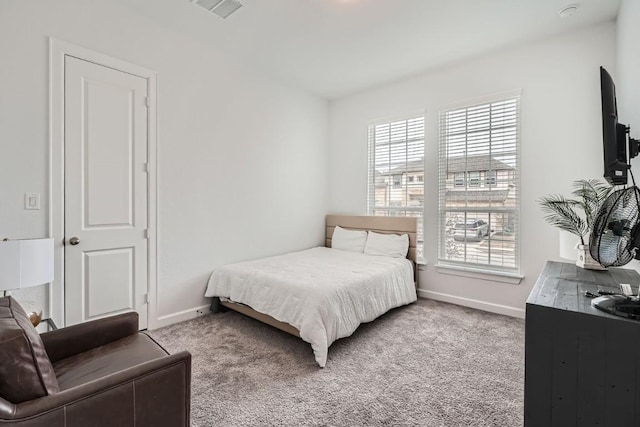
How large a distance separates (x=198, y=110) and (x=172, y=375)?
2.72 metres

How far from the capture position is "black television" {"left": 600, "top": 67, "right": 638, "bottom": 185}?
1.53 meters

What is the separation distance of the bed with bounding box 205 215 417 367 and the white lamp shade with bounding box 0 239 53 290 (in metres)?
1.56

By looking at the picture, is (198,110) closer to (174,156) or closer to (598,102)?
(174,156)

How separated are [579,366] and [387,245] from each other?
276cm

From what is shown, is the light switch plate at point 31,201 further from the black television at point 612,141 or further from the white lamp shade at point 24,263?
the black television at point 612,141

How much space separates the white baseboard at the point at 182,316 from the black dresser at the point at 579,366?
2.95m

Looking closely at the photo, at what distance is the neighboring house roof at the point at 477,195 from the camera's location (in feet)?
11.3

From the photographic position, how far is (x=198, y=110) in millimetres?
3309

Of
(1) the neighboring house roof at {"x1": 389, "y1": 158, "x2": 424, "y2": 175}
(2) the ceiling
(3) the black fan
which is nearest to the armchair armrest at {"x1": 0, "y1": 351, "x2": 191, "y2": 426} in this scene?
(3) the black fan

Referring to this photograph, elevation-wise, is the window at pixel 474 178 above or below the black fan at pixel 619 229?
above

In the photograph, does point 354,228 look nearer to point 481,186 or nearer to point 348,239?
point 348,239

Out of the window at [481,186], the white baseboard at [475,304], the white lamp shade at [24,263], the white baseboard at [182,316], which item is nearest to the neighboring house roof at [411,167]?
the window at [481,186]

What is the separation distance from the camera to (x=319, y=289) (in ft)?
8.45

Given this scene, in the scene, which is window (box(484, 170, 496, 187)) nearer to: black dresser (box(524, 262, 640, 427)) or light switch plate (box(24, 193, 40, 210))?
black dresser (box(524, 262, 640, 427))
